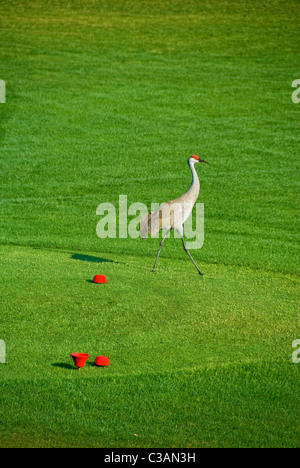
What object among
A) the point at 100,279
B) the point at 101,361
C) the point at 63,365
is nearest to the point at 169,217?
the point at 100,279

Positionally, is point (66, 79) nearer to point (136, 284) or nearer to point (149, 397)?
point (136, 284)

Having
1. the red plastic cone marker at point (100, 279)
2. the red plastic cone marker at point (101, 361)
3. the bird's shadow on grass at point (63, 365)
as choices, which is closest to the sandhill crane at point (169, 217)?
the red plastic cone marker at point (100, 279)

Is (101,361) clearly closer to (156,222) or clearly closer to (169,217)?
(156,222)

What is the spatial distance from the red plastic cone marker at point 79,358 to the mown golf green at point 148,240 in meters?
0.11

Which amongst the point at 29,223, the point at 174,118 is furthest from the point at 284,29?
the point at 29,223

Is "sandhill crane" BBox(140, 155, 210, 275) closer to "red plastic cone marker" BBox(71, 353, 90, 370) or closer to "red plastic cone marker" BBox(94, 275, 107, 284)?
"red plastic cone marker" BBox(94, 275, 107, 284)

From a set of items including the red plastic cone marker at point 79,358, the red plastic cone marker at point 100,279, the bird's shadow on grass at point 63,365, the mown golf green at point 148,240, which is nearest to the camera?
the mown golf green at point 148,240

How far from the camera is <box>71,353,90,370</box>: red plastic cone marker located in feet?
24.9

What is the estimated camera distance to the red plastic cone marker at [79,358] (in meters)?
7.60

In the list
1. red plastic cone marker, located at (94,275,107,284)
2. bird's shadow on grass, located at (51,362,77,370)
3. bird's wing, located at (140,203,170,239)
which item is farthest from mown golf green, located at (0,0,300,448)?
bird's wing, located at (140,203,170,239)

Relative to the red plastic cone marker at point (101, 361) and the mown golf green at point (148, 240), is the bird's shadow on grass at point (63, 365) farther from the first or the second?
the red plastic cone marker at point (101, 361)

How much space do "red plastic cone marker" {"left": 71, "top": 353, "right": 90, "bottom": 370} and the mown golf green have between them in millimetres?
114

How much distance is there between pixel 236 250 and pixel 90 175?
296 inches

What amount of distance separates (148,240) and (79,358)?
7330mm
